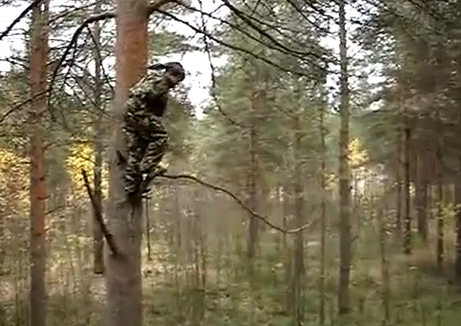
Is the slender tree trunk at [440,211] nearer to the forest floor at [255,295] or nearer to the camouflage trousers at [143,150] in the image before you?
the forest floor at [255,295]

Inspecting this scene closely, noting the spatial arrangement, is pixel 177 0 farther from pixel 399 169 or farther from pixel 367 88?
pixel 399 169

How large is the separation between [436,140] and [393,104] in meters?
1.76

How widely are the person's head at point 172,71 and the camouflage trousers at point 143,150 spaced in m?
0.21

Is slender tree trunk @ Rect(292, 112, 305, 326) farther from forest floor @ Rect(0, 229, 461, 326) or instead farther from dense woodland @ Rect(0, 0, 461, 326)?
forest floor @ Rect(0, 229, 461, 326)

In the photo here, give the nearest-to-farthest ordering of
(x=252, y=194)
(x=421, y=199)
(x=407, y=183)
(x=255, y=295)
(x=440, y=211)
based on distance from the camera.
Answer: (x=255, y=295) → (x=440, y=211) → (x=407, y=183) → (x=252, y=194) → (x=421, y=199)

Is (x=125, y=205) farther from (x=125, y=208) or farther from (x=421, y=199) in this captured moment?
(x=421, y=199)

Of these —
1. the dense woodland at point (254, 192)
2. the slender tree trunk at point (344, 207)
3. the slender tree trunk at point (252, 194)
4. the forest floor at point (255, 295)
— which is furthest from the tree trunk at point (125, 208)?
the slender tree trunk at point (252, 194)

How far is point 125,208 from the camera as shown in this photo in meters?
3.54

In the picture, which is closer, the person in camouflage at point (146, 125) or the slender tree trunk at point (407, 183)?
the person in camouflage at point (146, 125)

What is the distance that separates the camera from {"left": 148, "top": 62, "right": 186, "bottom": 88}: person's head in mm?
3479

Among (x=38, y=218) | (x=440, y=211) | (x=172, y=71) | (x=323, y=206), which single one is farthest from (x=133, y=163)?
(x=440, y=211)

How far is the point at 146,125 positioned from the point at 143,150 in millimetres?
132

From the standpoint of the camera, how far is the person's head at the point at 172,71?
3.48 metres

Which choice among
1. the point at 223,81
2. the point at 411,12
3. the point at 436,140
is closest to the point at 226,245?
the point at 223,81
